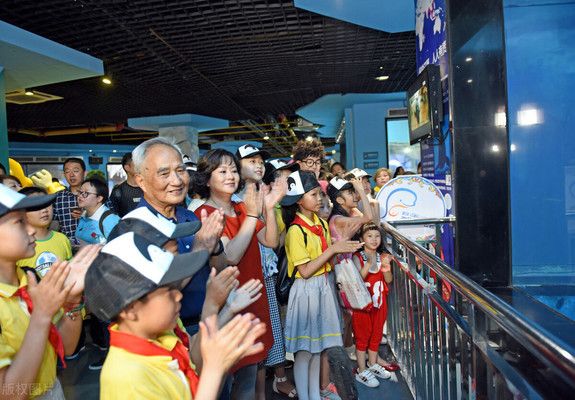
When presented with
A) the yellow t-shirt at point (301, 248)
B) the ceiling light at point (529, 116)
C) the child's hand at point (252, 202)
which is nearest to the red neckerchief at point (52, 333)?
the child's hand at point (252, 202)

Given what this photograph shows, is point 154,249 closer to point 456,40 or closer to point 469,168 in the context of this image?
point 469,168

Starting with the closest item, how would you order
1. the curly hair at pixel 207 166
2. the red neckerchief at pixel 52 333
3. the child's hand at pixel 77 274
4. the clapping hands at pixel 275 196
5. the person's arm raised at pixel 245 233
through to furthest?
the child's hand at pixel 77 274, the red neckerchief at pixel 52 333, the person's arm raised at pixel 245 233, the curly hair at pixel 207 166, the clapping hands at pixel 275 196

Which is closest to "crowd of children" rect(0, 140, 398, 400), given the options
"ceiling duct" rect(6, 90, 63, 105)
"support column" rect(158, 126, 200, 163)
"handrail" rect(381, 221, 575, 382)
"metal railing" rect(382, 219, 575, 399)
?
"metal railing" rect(382, 219, 575, 399)

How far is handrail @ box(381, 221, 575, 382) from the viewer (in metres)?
0.87

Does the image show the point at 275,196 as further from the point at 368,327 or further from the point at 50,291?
the point at 368,327

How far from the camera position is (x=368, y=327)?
10.4ft

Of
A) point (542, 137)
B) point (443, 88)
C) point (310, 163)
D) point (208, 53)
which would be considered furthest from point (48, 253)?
point (208, 53)

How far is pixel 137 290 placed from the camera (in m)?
1.08

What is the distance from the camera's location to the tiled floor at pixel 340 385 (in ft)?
9.44

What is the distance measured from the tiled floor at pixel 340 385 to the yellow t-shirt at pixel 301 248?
2.78 feet

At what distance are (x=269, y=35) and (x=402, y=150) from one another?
5572mm

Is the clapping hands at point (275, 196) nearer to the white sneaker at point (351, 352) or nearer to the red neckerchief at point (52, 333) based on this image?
the red neckerchief at point (52, 333)

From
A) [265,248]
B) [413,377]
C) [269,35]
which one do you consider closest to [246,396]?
[265,248]

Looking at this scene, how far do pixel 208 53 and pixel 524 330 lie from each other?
20.1 ft
